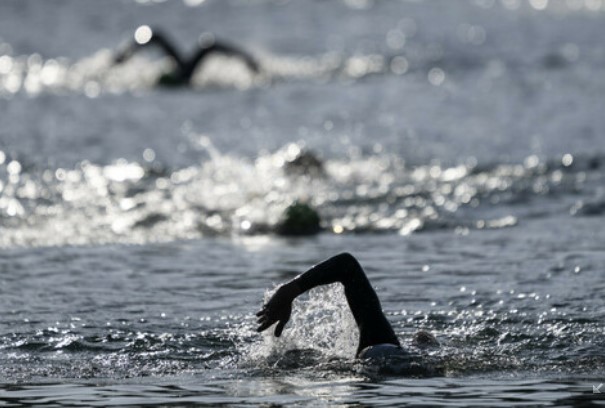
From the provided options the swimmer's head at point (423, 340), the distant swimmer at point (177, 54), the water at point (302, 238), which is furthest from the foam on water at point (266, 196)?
the distant swimmer at point (177, 54)

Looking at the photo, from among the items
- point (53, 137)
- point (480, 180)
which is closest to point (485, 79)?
point (53, 137)

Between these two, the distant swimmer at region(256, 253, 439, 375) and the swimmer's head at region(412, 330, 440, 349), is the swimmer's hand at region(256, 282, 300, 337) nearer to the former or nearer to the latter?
the distant swimmer at region(256, 253, 439, 375)

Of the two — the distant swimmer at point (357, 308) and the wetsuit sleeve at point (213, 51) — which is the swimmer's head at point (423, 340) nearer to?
the distant swimmer at point (357, 308)

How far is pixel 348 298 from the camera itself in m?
10.6

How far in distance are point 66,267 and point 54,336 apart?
3.22 meters

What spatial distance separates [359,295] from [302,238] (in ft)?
21.5

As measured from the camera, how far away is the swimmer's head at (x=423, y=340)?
10930mm

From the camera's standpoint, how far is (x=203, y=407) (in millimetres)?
9352

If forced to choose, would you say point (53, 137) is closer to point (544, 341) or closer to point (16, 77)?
point (16, 77)

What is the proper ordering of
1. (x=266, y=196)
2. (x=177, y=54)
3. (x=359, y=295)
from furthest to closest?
(x=177, y=54)
(x=266, y=196)
(x=359, y=295)

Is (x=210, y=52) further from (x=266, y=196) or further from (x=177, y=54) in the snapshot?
(x=266, y=196)

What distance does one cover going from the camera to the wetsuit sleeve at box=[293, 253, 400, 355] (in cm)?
1034

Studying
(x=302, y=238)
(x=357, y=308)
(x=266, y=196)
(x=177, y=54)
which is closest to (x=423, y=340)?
(x=357, y=308)

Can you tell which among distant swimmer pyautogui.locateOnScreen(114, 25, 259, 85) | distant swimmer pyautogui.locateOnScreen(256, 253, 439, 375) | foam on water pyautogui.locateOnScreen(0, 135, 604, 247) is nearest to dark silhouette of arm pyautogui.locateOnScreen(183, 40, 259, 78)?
distant swimmer pyautogui.locateOnScreen(114, 25, 259, 85)
